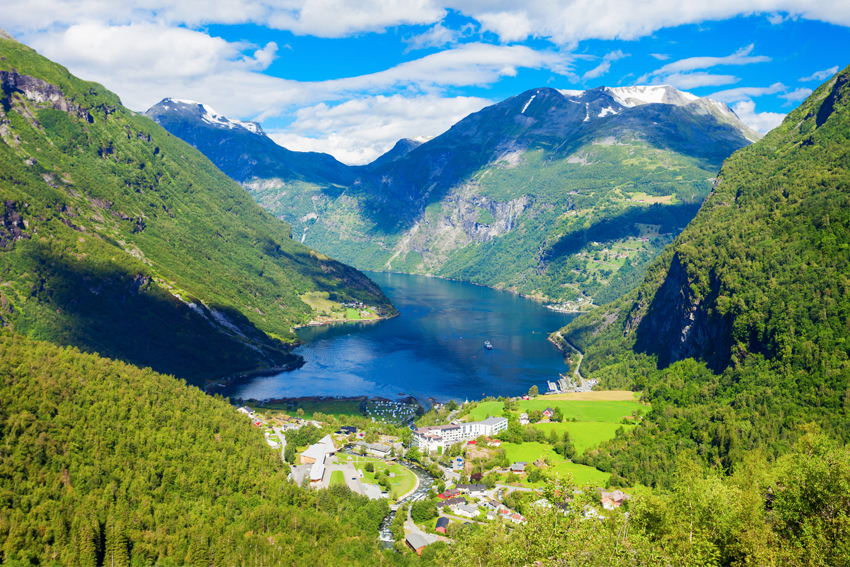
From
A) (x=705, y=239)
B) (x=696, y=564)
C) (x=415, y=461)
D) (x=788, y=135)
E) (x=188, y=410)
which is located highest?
(x=788, y=135)

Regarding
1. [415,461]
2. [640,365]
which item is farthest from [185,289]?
[640,365]

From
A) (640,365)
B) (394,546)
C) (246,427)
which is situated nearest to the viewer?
(394,546)

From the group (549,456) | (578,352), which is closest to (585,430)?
(549,456)

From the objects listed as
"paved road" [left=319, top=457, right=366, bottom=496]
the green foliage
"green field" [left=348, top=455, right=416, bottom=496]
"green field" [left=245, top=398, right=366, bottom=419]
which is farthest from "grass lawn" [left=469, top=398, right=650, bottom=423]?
the green foliage

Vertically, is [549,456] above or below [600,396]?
above

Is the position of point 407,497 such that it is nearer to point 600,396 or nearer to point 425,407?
point 425,407

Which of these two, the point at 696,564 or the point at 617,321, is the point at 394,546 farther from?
the point at 617,321
